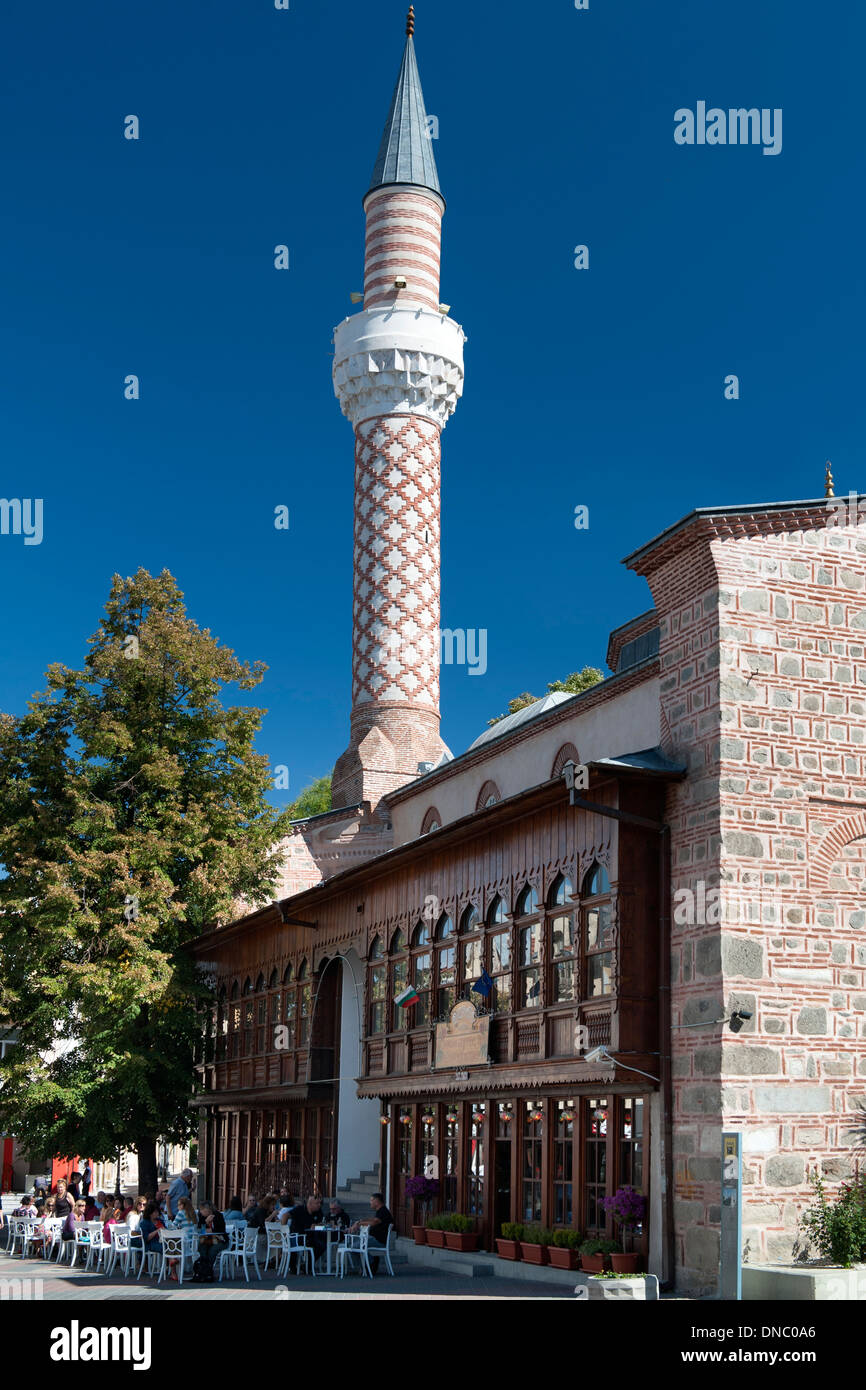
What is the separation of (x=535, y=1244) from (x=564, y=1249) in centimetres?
78

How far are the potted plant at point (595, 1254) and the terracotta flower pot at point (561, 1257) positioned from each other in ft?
0.76

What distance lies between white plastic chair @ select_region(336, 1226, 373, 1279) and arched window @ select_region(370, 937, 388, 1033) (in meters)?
4.37

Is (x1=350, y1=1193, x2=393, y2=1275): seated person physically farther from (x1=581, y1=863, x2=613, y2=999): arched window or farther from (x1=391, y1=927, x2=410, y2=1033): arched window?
(x1=581, y1=863, x2=613, y2=999): arched window

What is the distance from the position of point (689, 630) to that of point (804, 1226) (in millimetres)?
6935

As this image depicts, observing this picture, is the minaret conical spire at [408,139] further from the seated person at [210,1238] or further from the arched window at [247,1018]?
the seated person at [210,1238]

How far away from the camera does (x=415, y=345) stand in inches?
1736

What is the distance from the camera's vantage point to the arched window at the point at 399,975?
2434 cm

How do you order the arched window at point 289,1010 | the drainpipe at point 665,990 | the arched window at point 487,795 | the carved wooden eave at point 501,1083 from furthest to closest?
the arched window at point 487,795, the arched window at point 289,1010, the carved wooden eave at point 501,1083, the drainpipe at point 665,990

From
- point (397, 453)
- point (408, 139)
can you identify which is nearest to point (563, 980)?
point (397, 453)

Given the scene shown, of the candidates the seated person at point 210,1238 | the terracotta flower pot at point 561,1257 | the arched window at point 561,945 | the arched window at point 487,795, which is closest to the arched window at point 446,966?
the arched window at point 561,945

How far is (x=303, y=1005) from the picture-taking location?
95.6 ft

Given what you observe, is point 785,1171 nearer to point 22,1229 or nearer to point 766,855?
point 766,855

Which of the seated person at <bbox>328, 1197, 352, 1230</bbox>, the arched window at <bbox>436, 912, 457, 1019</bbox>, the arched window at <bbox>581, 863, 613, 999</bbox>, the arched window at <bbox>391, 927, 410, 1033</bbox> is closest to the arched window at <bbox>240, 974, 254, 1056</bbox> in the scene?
the arched window at <bbox>391, 927, 410, 1033</bbox>
